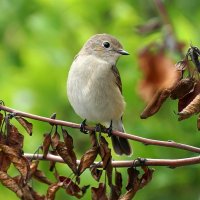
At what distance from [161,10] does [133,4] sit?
1.96 meters

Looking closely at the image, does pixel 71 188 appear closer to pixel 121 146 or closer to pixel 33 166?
pixel 33 166

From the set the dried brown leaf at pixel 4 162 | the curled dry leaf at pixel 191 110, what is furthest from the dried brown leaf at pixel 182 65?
the dried brown leaf at pixel 4 162

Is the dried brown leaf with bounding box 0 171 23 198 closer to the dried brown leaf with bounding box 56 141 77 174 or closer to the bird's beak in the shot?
the dried brown leaf with bounding box 56 141 77 174

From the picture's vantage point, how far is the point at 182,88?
3256 millimetres

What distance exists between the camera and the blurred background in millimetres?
6012

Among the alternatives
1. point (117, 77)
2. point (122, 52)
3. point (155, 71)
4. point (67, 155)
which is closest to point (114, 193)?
point (67, 155)

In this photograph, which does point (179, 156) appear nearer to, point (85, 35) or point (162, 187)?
point (162, 187)

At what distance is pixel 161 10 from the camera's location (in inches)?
195

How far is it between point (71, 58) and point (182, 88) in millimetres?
3770

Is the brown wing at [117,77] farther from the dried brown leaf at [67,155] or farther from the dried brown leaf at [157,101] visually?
the dried brown leaf at [157,101]

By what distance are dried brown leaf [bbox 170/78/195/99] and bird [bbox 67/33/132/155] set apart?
81.1 inches

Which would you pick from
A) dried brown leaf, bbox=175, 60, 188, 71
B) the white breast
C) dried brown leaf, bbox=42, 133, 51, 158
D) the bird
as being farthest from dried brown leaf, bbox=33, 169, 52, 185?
the white breast

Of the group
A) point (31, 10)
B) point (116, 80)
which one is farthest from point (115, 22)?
point (116, 80)

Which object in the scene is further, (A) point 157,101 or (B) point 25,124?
(B) point 25,124
